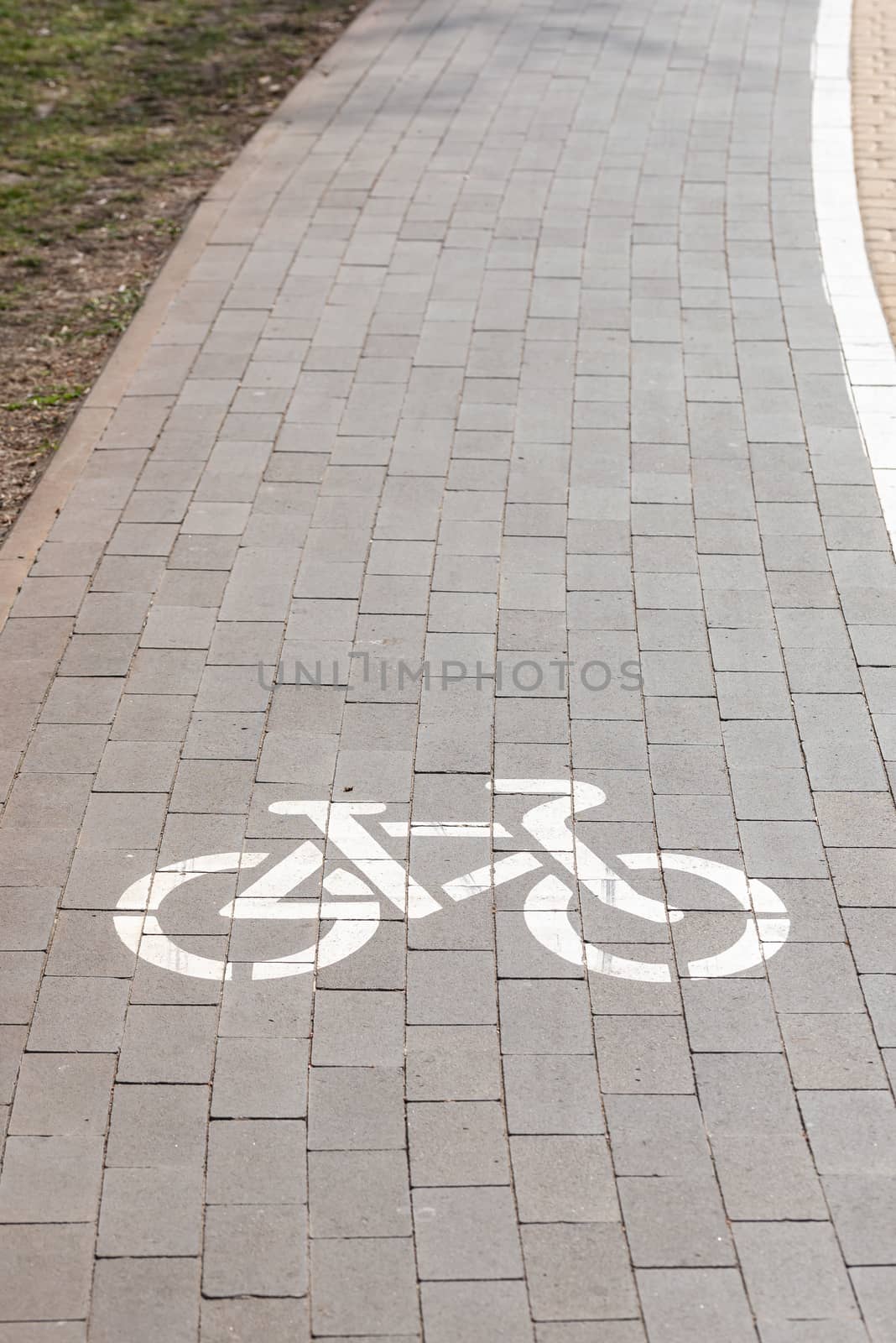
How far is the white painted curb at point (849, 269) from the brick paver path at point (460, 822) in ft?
0.54

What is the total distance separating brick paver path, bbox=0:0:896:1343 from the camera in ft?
11.9

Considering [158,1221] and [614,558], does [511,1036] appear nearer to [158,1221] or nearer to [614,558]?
[158,1221]

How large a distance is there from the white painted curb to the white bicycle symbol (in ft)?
8.25

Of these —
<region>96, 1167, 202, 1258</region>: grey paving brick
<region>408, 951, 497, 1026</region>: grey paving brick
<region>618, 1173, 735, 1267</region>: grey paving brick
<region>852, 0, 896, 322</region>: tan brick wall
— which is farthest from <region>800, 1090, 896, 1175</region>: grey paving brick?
<region>852, 0, 896, 322</region>: tan brick wall

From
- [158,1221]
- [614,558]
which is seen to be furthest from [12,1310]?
[614,558]

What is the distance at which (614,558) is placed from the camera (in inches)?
252

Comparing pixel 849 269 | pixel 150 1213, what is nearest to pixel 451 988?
pixel 150 1213

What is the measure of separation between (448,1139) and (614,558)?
319cm

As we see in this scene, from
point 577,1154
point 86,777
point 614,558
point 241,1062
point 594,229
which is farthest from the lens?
point 594,229

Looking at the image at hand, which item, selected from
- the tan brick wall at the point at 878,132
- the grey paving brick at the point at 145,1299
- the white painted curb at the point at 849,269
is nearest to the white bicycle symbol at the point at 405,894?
the grey paving brick at the point at 145,1299

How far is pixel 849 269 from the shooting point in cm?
903

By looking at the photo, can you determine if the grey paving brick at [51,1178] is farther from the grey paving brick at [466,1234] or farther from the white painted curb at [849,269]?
the white painted curb at [849,269]

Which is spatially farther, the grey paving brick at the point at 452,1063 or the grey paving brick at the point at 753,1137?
the grey paving brick at the point at 452,1063

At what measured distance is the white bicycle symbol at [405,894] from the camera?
4445 mm
